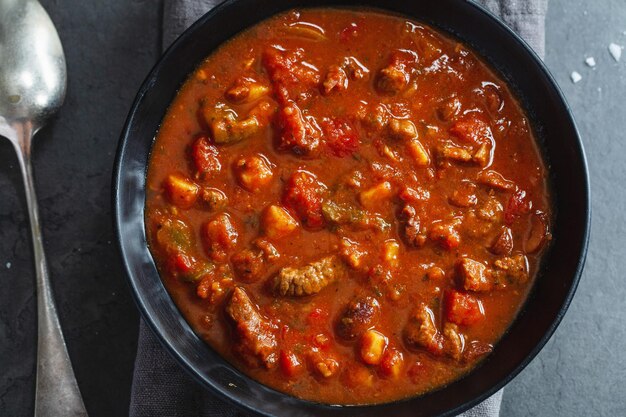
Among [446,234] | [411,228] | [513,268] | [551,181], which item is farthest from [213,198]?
[551,181]

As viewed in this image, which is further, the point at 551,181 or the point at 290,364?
the point at 551,181

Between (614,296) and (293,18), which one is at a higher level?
(293,18)

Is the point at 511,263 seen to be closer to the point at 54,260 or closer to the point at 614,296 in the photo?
the point at 614,296

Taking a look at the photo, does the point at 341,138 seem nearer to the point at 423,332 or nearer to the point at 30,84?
the point at 423,332

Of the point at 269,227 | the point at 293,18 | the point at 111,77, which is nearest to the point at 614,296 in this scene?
the point at 269,227

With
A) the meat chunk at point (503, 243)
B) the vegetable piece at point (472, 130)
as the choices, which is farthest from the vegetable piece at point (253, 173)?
the meat chunk at point (503, 243)
